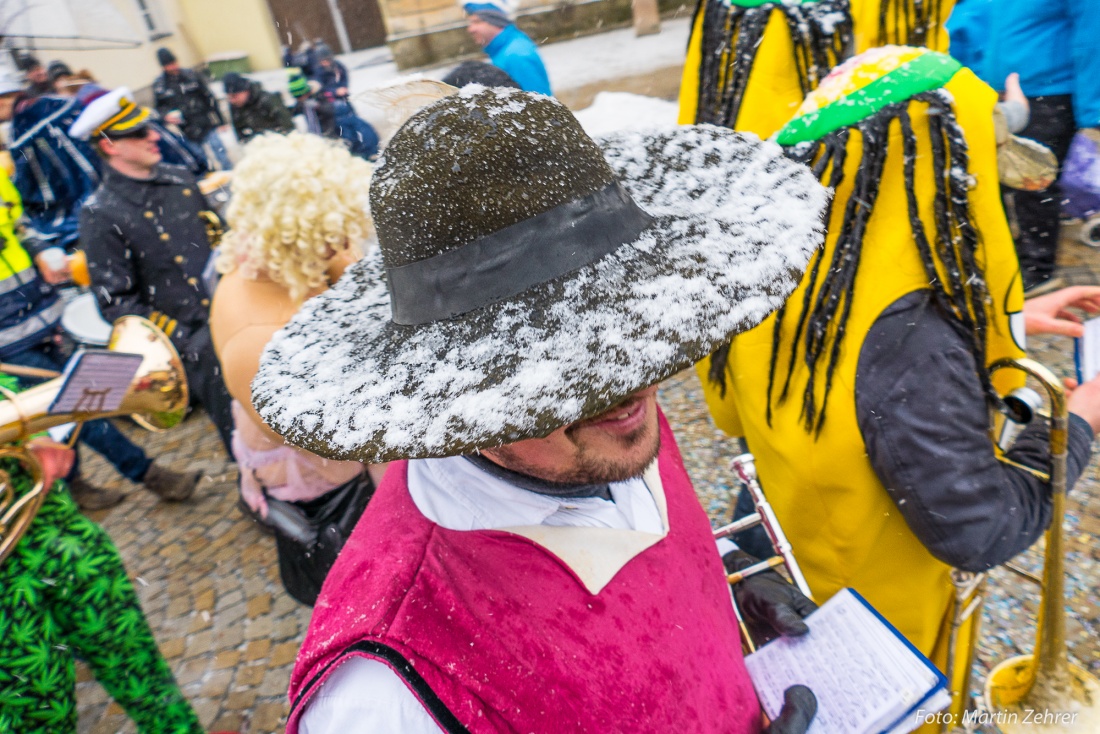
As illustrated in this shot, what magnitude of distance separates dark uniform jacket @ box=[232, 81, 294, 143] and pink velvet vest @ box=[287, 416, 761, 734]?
766 centimetres

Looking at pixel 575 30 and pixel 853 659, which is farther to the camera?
pixel 575 30

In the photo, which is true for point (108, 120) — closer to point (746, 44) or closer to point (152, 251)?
point (152, 251)

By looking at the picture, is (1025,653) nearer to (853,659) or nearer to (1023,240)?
(853,659)

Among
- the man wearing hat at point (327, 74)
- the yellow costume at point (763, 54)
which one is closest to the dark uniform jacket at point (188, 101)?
the man wearing hat at point (327, 74)

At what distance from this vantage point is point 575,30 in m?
13.0

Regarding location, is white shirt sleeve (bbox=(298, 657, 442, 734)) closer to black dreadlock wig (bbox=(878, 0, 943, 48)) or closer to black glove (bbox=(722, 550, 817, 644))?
black glove (bbox=(722, 550, 817, 644))

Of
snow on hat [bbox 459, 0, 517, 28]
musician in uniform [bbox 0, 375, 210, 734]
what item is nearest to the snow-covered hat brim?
musician in uniform [bbox 0, 375, 210, 734]

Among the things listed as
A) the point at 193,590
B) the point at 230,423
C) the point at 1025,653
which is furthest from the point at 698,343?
the point at 193,590

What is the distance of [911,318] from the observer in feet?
4.39

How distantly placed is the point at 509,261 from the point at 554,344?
0.16 meters

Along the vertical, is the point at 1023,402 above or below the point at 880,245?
below

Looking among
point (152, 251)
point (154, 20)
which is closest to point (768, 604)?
point (152, 251)

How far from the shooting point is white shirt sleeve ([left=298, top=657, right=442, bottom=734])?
91 cm

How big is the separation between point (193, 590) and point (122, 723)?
2.35 feet
